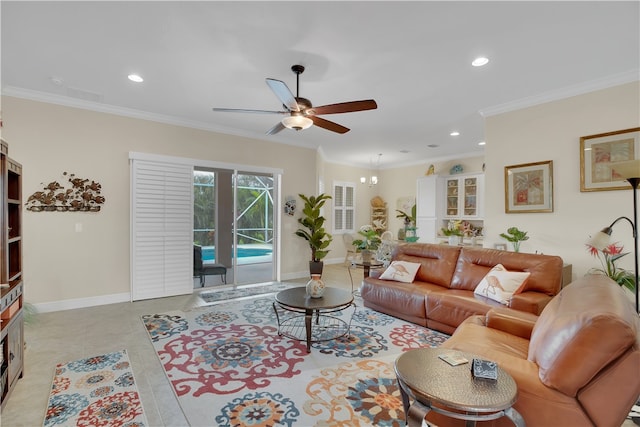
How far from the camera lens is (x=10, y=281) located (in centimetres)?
226

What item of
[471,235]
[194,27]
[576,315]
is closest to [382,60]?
[194,27]

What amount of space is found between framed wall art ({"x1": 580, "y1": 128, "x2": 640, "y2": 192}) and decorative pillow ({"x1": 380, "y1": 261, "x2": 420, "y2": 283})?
85.8 inches

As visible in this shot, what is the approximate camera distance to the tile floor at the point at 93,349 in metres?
2.00

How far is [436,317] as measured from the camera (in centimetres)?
333

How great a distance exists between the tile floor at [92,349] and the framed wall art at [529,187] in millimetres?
4452

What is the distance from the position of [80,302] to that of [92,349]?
1651mm

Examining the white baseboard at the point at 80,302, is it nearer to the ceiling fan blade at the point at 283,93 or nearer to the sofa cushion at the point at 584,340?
the ceiling fan blade at the point at 283,93

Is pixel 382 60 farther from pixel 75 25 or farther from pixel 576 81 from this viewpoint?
pixel 75 25

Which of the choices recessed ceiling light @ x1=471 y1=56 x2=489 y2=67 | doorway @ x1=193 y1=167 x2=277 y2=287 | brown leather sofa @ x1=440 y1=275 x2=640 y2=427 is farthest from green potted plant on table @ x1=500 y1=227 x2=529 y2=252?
doorway @ x1=193 y1=167 x2=277 y2=287

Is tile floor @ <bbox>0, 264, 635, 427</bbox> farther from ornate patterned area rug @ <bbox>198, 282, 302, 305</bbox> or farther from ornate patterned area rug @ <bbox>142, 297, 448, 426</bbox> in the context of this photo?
ornate patterned area rug @ <bbox>198, 282, 302, 305</bbox>

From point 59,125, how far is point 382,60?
4.20 metres

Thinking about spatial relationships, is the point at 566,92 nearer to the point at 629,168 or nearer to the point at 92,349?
the point at 629,168

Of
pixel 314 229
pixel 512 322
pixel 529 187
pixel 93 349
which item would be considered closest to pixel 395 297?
pixel 512 322

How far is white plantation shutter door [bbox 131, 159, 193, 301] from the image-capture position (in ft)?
14.9
